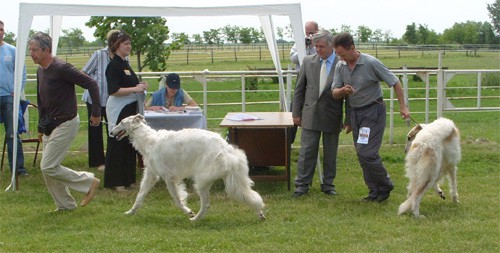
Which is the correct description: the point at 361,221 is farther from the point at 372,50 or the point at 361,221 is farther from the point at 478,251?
the point at 372,50

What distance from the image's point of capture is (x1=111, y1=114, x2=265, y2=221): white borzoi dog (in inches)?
265

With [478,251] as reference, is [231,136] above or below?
above

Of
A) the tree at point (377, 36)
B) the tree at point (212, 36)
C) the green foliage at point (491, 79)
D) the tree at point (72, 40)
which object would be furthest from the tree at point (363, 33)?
the green foliage at point (491, 79)

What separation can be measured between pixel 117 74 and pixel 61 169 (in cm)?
148

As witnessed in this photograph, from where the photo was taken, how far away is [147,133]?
288 inches

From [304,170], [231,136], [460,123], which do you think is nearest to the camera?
[304,170]

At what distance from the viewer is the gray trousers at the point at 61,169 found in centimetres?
698

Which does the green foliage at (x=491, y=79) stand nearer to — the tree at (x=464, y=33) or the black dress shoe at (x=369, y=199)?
the black dress shoe at (x=369, y=199)

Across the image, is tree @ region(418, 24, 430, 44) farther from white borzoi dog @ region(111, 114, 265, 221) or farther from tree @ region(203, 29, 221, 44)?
white borzoi dog @ region(111, 114, 265, 221)

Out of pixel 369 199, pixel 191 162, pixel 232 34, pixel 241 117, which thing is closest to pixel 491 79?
pixel 241 117

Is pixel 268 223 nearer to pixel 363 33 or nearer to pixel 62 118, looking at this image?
pixel 62 118

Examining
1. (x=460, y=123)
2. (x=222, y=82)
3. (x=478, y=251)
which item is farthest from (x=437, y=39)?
(x=478, y=251)

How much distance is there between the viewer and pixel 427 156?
6.88 m

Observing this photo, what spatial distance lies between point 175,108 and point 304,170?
185 cm
